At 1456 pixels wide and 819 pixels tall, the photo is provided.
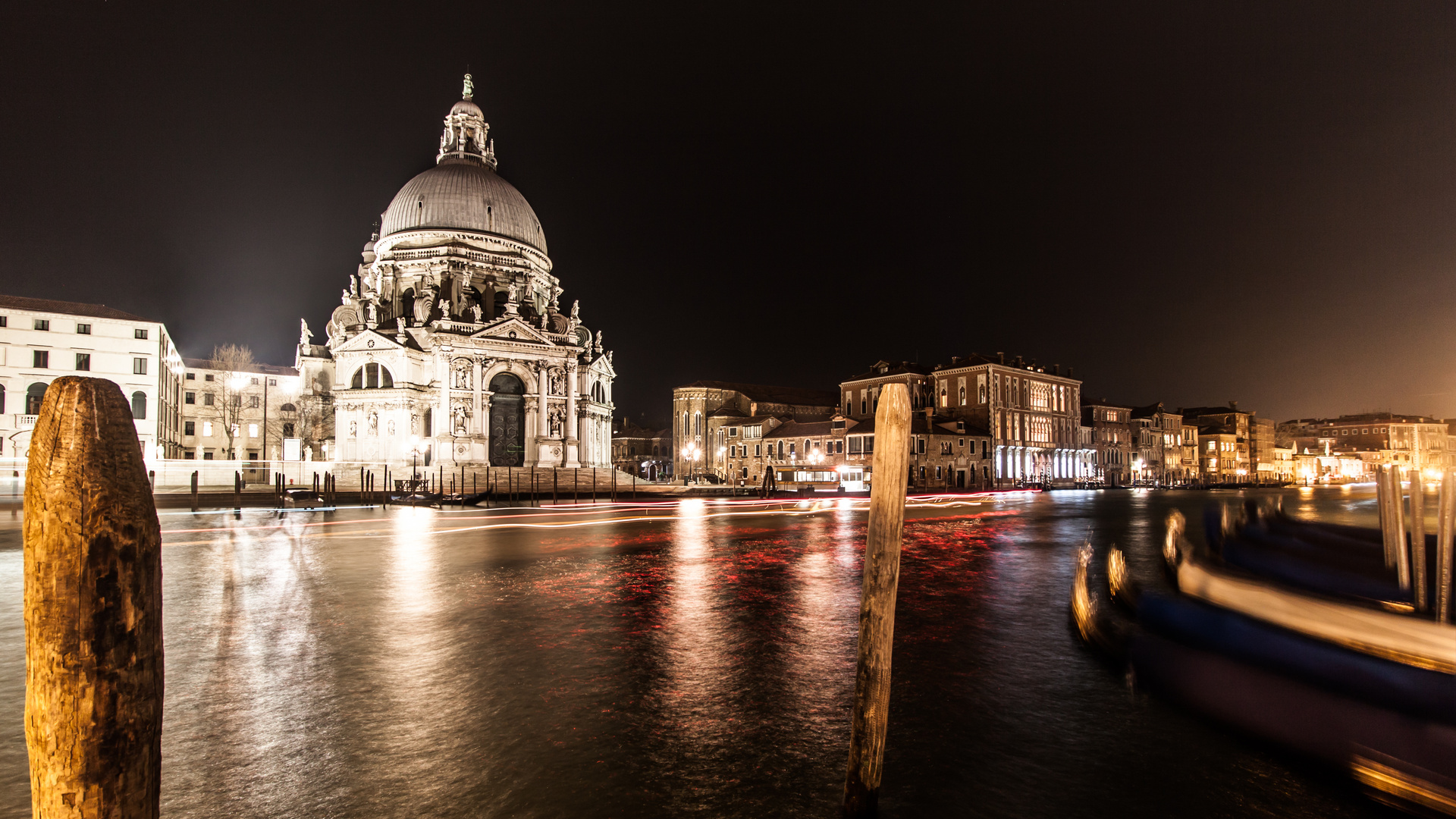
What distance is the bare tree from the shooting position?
54875mm

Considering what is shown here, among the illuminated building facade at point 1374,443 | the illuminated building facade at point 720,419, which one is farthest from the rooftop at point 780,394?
the illuminated building facade at point 1374,443

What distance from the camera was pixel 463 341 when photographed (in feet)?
148

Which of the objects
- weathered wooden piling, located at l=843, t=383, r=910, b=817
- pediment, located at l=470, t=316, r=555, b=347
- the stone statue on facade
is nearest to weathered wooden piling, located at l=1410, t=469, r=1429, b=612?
weathered wooden piling, located at l=843, t=383, r=910, b=817

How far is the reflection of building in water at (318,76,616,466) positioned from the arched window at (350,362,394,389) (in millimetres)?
102

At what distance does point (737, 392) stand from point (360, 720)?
218 ft

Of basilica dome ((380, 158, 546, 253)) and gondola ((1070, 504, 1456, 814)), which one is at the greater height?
basilica dome ((380, 158, 546, 253))

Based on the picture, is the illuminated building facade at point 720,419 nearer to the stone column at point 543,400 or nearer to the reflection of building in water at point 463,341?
the reflection of building in water at point 463,341

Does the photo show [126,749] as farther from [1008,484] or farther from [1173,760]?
[1008,484]

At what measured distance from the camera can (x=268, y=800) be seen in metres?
4.33

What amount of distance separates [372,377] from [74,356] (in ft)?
62.4

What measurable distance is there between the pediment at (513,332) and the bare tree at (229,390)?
78.9ft

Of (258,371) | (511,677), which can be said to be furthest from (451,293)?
(511,677)

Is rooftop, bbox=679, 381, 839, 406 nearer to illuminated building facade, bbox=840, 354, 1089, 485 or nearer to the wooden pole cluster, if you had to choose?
illuminated building facade, bbox=840, 354, 1089, 485

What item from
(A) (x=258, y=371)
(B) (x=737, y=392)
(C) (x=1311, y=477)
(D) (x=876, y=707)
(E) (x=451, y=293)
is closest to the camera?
(D) (x=876, y=707)
